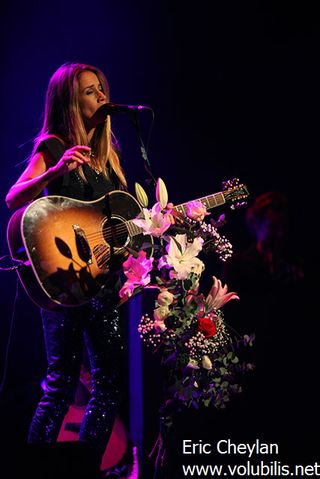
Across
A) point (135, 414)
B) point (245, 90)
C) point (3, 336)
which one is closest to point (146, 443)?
point (135, 414)

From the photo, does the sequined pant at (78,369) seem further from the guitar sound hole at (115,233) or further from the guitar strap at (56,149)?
the guitar strap at (56,149)

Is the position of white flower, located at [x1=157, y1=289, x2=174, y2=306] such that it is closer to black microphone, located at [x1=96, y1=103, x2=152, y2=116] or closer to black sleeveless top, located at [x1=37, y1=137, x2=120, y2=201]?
black sleeveless top, located at [x1=37, y1=137, x2=120, y2=201]

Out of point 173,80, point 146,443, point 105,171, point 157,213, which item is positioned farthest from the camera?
point 173,80

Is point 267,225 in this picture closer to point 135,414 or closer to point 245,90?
point 245,90

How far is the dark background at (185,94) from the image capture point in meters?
3.72

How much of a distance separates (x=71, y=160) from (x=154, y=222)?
0.43 metres

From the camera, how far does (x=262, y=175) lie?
3771 mm

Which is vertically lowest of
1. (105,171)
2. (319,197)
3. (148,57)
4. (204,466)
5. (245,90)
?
(204,466)

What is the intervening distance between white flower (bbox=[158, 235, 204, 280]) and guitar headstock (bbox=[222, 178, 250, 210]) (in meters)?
0.71

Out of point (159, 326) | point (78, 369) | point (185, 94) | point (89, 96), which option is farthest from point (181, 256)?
point (185, 94)

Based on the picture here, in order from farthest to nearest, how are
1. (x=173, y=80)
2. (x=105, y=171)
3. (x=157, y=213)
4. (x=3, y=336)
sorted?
(x=173, y=80) < (x=3, y=336) < (x=105, y=171) < (x=157, y=213)

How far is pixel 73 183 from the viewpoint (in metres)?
2.54

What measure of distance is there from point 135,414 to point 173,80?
2295 millimetres

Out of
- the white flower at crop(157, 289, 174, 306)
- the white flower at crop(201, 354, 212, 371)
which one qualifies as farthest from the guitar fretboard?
the white flower at crop(201, 354, 212, 371)
